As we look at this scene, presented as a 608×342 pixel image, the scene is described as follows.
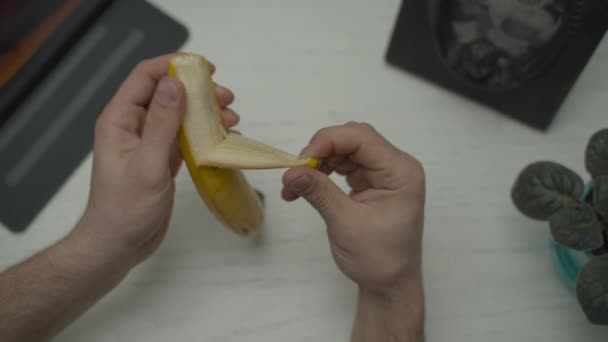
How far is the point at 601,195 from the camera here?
0.47 metres

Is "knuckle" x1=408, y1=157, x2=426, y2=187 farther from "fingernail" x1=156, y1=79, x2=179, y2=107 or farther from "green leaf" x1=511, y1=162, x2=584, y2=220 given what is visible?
"fingernail" x1=156, y1=79, x2=179, y2=107

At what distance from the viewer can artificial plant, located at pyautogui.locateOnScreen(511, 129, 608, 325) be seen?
46 cm

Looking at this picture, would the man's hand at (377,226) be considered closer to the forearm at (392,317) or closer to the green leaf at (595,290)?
the forearm at (392,317)

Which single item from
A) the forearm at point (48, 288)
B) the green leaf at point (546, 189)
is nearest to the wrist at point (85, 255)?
the forearm at point (48, 288)

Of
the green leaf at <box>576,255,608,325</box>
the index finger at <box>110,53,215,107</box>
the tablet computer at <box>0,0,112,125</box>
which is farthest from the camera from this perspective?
the tablet computer at <box>0,0,112,125</box>

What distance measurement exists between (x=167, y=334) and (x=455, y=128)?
475 millimetres

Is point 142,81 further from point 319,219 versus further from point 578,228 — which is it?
point 578,228

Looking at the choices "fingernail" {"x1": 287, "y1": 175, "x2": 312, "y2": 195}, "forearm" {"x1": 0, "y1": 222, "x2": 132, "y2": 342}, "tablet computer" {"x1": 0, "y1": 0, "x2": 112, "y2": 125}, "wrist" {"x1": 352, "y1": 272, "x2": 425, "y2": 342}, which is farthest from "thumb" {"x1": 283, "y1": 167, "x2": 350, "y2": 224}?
"tablet computer" {"x1": 0, "y1": 0, "x2": 112, "y2": 125}

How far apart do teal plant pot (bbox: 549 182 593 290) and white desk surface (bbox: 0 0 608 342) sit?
22 millimetres

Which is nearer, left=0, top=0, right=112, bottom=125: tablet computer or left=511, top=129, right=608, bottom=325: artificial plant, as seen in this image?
left=511, top=129, right=608, bottom=325: artificial plant

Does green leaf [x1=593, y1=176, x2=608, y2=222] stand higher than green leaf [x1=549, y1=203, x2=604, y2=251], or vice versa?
green leaf [x1=593, y1=176, x2=608, y2=222]

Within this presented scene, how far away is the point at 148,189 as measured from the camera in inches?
19.4

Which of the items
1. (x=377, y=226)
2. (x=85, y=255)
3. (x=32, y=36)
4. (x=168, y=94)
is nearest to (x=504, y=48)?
(x=377, y=226)

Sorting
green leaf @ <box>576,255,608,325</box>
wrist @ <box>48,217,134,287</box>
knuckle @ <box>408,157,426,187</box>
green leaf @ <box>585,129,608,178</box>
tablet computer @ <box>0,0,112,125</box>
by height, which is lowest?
wrist @ <box>48,217,134,287</box>
